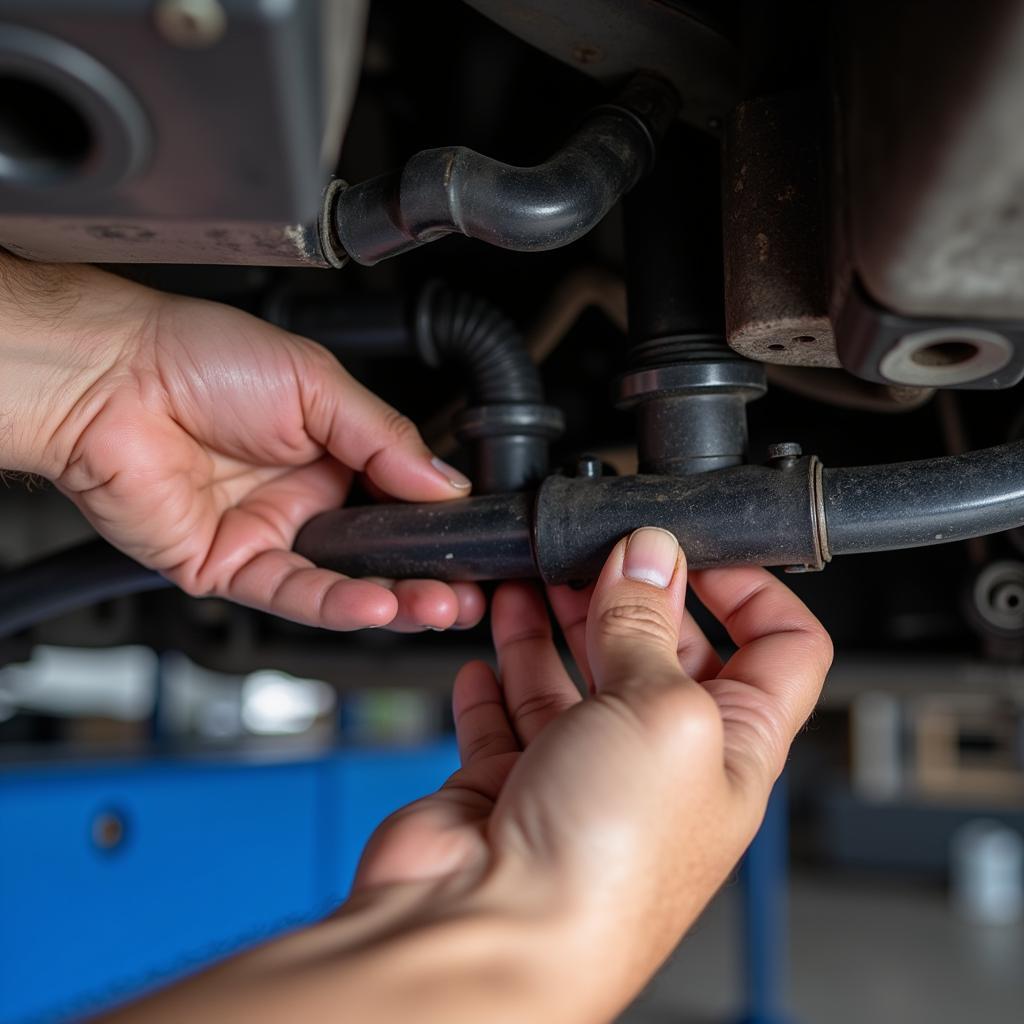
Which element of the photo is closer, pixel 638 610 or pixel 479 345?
pixel 638 610

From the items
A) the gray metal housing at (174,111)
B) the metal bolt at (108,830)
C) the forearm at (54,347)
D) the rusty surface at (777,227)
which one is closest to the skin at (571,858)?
the rusty surface at (777,227)

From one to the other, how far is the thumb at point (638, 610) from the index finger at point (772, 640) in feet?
0.23

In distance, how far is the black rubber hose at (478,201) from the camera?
0.46 m

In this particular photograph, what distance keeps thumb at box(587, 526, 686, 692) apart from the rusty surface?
12 centimetres

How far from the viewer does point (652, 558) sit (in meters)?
0.51

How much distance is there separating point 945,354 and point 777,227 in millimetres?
110

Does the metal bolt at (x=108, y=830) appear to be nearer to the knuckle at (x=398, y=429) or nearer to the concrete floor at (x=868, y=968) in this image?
the knuckle at (x=398, y=429)

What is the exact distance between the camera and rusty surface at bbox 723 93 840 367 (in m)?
0.46

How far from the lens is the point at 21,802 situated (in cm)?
141

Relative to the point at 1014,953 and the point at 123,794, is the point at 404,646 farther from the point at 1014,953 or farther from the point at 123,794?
the point at 1014,953

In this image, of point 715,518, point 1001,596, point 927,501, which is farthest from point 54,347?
point 1001,596

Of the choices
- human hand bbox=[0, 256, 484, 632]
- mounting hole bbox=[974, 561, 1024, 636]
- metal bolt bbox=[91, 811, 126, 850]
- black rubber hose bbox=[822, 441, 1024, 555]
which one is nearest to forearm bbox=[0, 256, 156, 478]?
human hand bbox=[0, 256, 484, 632]

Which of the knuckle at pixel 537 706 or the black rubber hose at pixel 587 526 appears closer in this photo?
the black rubber hose at pixel 587 526

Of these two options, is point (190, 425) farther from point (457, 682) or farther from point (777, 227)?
point (777, 227)
